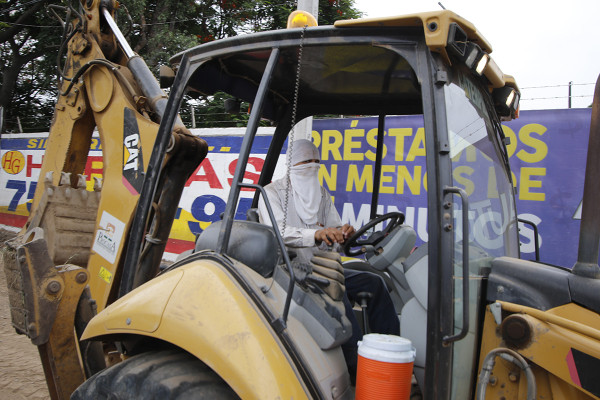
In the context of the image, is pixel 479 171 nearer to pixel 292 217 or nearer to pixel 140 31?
pixel 292 217

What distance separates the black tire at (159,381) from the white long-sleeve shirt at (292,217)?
24.8 inches

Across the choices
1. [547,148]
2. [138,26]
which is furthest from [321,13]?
[547,148]

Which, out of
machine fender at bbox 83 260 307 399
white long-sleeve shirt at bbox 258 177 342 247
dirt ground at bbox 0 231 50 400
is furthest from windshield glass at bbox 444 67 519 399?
dirt ground at bbox 0 231 50 400

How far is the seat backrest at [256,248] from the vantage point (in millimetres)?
1920

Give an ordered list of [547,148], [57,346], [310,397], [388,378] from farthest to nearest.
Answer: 1. [547,148]
2. [57,346]
3. [310,397]
4. [388,378]

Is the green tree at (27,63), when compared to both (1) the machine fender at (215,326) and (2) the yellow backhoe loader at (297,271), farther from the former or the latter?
(1) the machine fender at (215,326)

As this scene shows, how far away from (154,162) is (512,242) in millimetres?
1845

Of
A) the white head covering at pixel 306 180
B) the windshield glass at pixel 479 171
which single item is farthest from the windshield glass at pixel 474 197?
the white head covering at pixel 306 180

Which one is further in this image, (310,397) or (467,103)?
(467,103)

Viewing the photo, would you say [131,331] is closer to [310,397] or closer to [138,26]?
[310,397]

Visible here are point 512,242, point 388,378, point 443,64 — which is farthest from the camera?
point 512,242

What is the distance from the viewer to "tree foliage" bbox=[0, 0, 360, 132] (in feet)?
41.4

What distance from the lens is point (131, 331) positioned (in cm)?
194

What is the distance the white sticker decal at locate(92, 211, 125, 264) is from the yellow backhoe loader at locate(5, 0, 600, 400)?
0.01 metres
